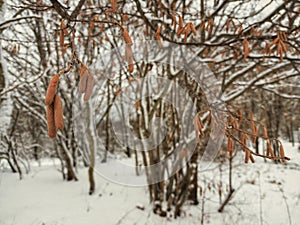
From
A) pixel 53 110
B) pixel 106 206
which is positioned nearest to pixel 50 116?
pixel 53 110

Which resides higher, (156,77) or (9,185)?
(156,77)

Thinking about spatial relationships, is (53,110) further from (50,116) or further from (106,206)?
(106,206)

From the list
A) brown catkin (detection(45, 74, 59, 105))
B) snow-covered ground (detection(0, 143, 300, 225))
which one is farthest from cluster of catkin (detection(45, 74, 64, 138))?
Answer: snow-covered ground (detection(0, 143, 300, 225))

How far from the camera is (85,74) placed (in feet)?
2.23

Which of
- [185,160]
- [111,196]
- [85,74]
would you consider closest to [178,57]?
[185,160]

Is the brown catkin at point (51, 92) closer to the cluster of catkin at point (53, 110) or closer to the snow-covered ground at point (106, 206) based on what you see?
the cluster of catkin at point (53, 110)

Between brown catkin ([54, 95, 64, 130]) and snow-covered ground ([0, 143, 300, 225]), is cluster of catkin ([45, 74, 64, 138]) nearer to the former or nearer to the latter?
brown catkin ([54, 95, 64, 130])

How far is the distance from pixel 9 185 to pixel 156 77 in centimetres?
360

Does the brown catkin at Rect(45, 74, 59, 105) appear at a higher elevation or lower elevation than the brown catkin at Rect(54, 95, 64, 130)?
higher

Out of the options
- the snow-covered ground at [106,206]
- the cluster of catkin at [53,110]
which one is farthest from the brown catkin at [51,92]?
the snow-covered ground at [106,206]

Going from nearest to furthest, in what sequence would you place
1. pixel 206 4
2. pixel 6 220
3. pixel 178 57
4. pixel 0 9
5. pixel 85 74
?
pixel 85 74, pixel 0 9, pixel 6 220, pixel 178 57, pixel 206 4

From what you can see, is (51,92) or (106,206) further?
(106,206)

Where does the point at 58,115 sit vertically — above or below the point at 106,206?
above

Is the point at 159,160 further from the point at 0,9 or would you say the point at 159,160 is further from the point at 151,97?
the point at 0,9
